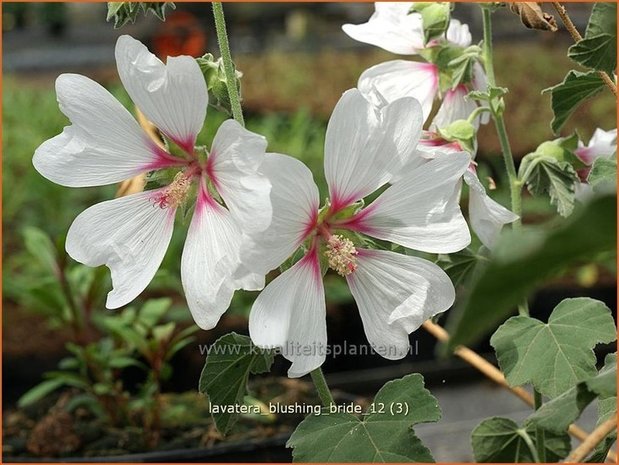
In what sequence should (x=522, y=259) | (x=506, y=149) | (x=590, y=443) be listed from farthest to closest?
1. (x=506, y=149)
2. (x=590, y=443)
3. (x=522, y=259)

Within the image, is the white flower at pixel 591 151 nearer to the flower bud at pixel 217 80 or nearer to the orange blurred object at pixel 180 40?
the flower bud at pixel 217 80

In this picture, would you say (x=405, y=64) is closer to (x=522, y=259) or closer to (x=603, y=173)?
(x=603, y=173)

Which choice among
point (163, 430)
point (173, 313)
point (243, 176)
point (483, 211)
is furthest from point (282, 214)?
point (173, 313)

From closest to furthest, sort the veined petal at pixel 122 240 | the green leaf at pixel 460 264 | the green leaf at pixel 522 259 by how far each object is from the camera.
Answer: the green leaf at pixel 522 259
the veined petal at pixel 122 240
the green leaf at pixel 460 264

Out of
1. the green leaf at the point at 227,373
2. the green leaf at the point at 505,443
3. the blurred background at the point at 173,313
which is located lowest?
the blurred background at the point at 173,313

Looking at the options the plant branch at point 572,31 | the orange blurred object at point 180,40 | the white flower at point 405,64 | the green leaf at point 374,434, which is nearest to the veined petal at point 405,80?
the white flower at point 405,64
